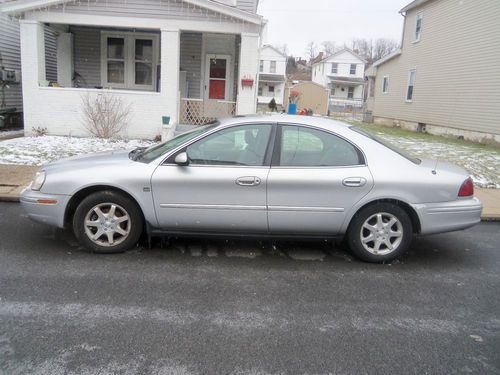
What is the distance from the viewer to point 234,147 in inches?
186

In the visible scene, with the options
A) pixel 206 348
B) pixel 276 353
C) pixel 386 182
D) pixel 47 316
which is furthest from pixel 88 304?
pixel 386 182

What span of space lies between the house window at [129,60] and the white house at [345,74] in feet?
146

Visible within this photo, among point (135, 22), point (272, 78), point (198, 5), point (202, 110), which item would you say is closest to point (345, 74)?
point (272, 78)

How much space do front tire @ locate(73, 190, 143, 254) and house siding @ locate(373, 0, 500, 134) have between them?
50.3 ft

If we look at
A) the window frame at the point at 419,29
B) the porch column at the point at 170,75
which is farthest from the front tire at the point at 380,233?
the window frame at the point at 419,29

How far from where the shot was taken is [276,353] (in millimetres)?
2992

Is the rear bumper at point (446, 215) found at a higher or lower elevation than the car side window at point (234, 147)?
lower

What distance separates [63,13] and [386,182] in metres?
11.3

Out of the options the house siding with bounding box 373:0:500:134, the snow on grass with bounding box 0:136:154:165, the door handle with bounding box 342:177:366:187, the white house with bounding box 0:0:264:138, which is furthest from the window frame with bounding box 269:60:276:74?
the door handle with bounding box 342:177:366:187

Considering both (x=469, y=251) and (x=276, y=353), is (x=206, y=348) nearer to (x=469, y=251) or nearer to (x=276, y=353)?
(x=276, y=353)

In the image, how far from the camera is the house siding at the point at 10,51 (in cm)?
1539

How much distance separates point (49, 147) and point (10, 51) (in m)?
7.51

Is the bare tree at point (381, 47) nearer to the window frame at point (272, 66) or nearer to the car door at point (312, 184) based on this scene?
the window frame at point (272, 66)

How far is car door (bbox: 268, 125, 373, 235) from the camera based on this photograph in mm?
4570
